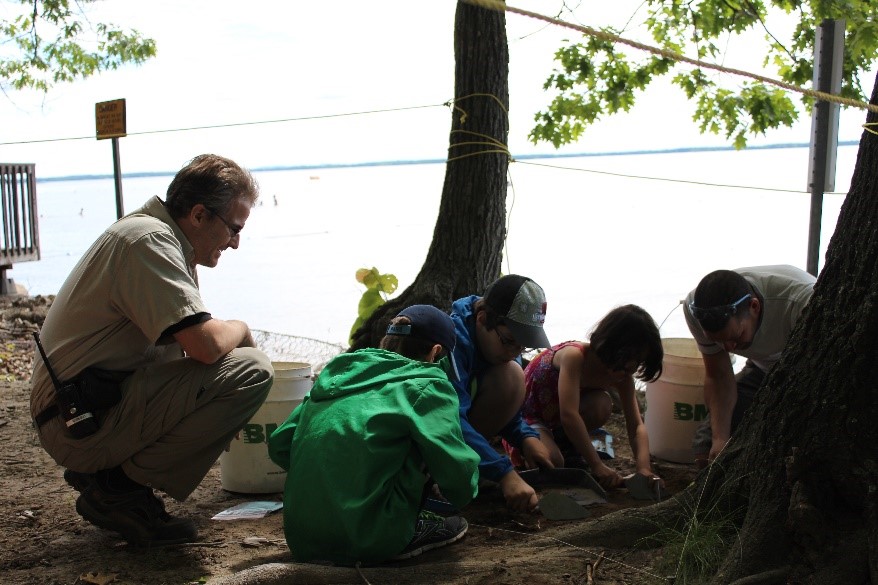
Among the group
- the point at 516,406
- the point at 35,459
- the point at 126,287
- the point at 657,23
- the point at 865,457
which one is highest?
the point at 657,23

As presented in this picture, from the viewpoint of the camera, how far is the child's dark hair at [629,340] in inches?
130

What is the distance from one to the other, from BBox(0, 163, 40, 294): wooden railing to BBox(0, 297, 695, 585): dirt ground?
6.53 metres

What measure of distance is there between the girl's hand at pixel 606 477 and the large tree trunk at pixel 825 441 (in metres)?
1.00

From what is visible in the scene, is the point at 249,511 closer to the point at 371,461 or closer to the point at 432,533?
the point at 432,533

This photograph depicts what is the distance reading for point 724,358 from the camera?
11.4ft

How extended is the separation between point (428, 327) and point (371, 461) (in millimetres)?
573

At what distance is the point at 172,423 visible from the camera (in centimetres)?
281

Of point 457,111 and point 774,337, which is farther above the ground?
point 457,111

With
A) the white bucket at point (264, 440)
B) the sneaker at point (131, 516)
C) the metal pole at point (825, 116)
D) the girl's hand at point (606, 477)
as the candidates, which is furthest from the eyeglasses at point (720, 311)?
the sneaker at point (131, 516)

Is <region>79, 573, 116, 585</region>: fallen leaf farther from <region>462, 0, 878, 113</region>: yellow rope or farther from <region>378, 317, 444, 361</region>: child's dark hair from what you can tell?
<region>462, 0, 878, 113</region>: yellow rope

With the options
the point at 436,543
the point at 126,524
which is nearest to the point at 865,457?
the point at 436,543

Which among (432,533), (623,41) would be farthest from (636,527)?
(623,41)

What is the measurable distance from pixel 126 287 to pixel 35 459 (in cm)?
175

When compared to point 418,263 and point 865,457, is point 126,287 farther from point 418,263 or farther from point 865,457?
point 418,263
